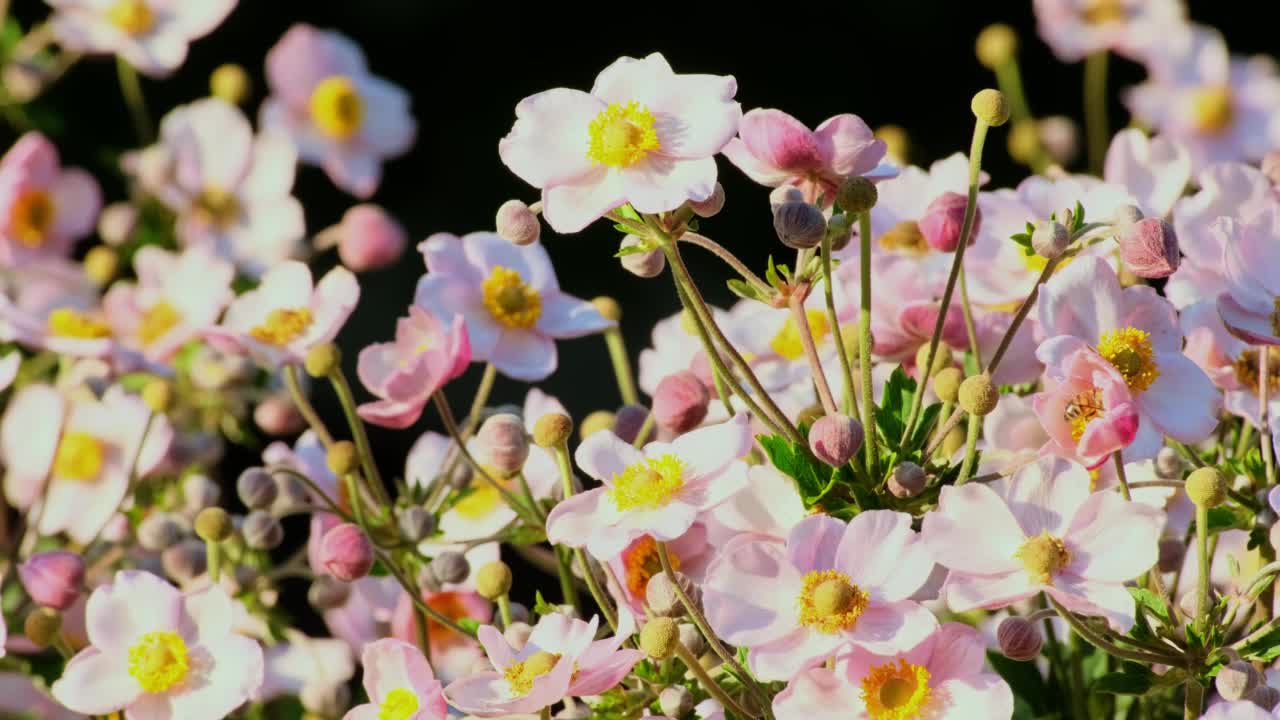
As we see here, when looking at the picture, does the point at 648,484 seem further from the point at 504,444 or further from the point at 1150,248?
the point at 1150,248

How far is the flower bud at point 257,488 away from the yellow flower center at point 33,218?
0.64 metres

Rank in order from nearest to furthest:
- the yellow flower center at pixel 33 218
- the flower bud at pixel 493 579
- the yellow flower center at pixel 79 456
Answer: the flower bud at pixel 493 579
the yellow flower center at pixel 79 456
the yellow flower center at pixel 33 218

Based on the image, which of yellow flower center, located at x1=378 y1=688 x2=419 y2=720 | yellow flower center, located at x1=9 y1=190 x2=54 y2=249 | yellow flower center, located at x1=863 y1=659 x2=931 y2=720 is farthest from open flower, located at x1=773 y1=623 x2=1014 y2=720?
yellow flower center, located at x1=9 y1=190 x2=54 y2=249

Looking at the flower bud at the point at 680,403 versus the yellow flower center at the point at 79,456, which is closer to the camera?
the flower bud at the point at 680,403

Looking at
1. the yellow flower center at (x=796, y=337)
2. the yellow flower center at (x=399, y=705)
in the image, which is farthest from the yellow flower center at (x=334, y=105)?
the yellow flower center at (x=399, y=705)

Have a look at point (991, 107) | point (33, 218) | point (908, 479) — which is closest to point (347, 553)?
point (908, 479)

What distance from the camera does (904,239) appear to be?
3.75ft

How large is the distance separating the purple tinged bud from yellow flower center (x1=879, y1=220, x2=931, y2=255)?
0.23 metres

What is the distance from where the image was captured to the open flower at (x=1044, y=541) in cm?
81

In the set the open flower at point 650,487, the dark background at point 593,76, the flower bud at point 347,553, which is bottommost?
the dark background at point 593,76

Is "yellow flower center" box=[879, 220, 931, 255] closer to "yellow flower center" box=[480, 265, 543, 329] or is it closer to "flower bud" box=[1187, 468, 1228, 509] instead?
"yellow flower center" box=[480, 265, 543, 329]

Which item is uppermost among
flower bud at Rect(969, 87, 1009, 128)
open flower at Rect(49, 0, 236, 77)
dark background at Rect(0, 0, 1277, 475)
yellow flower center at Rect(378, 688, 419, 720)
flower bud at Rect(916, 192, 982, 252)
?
flower bud at Rect(969, 87, 1009, 128)

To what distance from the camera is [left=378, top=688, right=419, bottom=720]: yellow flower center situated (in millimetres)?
893

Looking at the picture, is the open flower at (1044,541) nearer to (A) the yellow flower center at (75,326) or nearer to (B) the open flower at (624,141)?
(B) the open flower at (624,141)
